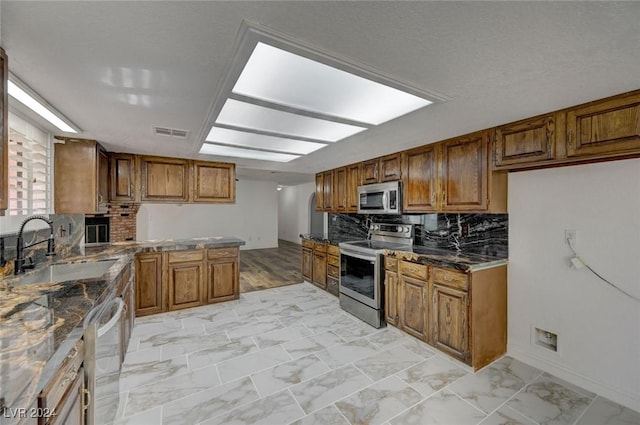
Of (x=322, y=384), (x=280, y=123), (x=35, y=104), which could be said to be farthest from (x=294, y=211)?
(x=35, y=104)

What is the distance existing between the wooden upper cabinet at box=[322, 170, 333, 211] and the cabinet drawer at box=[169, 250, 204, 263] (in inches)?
89.1

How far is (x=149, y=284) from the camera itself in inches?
135

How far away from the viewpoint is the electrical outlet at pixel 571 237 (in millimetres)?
2201

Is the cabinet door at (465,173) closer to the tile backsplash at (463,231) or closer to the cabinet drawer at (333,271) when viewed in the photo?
the tile backsplash at (463,231)

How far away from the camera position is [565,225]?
2.26 meters

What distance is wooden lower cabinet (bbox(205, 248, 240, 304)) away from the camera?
12.4 feet

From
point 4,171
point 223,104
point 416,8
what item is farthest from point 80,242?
point 416,8

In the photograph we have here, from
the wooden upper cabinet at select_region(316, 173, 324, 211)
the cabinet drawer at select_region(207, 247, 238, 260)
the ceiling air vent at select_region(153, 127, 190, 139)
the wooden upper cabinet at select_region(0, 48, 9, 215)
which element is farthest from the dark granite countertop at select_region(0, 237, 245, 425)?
the wooden upper cabinet at select_region(316, 173, 324, 211)

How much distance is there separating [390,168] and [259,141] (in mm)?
1733

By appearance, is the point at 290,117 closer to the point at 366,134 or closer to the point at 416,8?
the point at 366,134

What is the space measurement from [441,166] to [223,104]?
2.28 meters

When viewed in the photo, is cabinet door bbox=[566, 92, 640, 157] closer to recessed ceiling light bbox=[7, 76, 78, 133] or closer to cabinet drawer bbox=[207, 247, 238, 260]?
recessed ceiling light bbox=[7, 76, 78, 133]

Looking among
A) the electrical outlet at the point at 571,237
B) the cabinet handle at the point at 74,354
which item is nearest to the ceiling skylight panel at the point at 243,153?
the cabinet handle at the point at 74,354

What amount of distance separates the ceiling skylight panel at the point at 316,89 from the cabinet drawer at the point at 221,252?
2585mm
